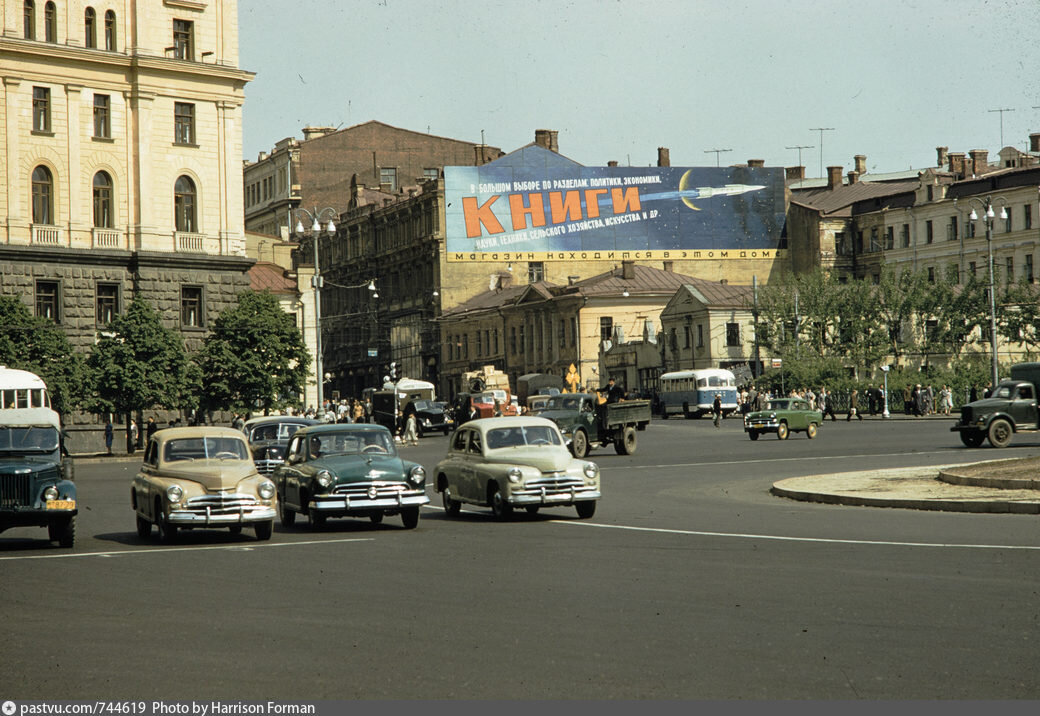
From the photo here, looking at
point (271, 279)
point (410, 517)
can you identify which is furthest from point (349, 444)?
point (271, 279)

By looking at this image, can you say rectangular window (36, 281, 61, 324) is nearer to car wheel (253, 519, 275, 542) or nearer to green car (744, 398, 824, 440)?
green car (744, 398, 824, 440)

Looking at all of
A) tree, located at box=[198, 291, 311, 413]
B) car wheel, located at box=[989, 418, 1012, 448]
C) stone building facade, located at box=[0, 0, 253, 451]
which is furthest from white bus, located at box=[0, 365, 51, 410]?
car wheel, located at box=[989, 418, 1012, 448]

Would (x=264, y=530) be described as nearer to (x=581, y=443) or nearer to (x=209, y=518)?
A: (x=209, y=518)

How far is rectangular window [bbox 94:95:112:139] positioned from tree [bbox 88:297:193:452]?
8.57 metres

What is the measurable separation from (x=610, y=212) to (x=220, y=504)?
3549 inches

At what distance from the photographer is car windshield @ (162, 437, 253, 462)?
1928cm

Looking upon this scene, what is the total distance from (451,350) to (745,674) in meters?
105

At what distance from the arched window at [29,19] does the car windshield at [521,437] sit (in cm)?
4102

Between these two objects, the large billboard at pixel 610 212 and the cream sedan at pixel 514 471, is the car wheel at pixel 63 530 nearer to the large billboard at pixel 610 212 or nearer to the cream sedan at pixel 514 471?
the cream sedan at pixel 514 471

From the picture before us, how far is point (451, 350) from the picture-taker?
113 metres

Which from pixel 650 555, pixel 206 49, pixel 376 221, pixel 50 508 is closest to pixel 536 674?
pixel 650 555

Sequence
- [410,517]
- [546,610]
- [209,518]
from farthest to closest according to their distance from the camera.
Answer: [410,517]
[209,518]
[546,610]

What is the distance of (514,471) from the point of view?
20.7 meters

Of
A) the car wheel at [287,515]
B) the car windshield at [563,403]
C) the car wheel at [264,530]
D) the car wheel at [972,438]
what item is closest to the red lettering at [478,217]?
the car windshield at [563,403]
